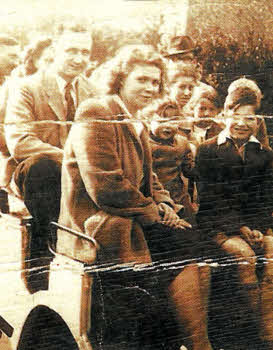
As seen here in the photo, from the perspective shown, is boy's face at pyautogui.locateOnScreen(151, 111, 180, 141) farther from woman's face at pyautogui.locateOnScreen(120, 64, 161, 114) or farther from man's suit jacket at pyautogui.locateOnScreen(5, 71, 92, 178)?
man's suit jacket at pyautogui.locateOnScreen(5, 71, 92, 178)

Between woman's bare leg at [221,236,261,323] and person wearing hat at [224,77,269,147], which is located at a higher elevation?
person wearing hat at [224,77,269,147]

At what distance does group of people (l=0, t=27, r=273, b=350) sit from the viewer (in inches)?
58.9

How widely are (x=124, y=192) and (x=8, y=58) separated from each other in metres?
0.56

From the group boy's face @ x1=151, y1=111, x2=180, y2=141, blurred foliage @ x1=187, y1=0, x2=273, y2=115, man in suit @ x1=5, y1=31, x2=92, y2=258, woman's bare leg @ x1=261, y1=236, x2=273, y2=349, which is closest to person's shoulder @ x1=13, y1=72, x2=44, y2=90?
man in suit @ x1=5, y1=31, x2=92, y2=258

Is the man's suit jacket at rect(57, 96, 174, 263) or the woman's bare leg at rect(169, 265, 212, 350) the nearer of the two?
the man's suit jacket at rect(57, 96, 174, 263)

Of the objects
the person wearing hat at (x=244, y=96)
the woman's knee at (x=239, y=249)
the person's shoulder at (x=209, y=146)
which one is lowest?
the woman's knee at (x=239, y=249)

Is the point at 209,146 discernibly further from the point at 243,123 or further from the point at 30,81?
the point at 30,81

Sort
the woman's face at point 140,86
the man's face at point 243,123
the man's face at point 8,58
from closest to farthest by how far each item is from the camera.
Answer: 1. the man's face at point 8,58
2. the woman's face at point 140,86
3. the man's face at point 243,123

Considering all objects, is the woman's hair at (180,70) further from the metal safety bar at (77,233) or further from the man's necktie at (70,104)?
the metal safety bar at (77,233)

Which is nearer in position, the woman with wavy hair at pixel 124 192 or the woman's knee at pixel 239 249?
the woman with wavy hair at pixel 124 192

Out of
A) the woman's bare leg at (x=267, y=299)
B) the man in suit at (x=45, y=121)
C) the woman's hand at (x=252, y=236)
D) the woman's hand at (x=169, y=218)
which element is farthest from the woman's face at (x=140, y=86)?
the woman's bare leg at (x=267, y=299)

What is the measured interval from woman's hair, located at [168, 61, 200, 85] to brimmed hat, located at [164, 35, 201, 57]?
34 mm

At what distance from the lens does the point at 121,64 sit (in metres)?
1.52

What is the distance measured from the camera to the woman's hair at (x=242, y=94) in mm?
1620
